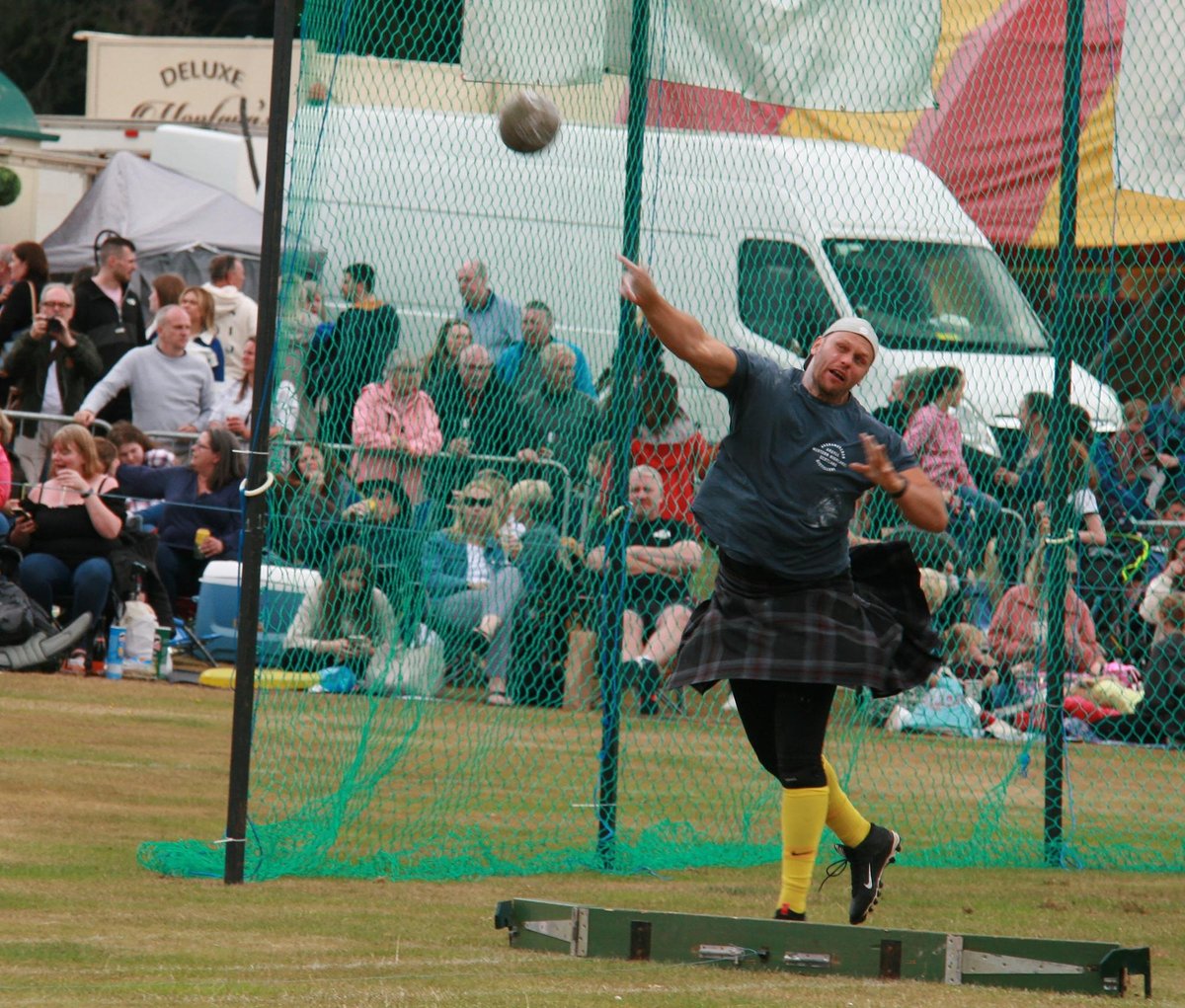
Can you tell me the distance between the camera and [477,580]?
764 centimetres

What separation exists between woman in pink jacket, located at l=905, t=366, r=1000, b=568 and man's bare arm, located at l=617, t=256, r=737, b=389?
269 centimetres

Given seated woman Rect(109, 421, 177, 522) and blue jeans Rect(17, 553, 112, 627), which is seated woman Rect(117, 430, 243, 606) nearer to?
seated woman Rect(109, 421, 177, 522)

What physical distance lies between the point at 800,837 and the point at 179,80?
1688 cm

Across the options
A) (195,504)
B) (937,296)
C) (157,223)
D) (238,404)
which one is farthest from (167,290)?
(937,296)

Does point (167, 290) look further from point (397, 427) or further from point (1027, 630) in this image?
point (1027, 630)

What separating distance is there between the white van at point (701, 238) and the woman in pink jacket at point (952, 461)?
4.1 inches

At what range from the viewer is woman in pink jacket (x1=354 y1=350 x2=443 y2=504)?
7.21 meters

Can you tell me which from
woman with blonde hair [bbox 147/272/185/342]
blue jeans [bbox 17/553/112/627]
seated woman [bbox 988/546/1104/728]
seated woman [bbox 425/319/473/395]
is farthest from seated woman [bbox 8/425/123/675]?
seated woman [bbox 988/546/1104/728]

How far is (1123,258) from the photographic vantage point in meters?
8.33

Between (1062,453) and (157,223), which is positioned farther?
(157,223)

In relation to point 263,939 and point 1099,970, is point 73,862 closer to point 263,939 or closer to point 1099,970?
point 263,939

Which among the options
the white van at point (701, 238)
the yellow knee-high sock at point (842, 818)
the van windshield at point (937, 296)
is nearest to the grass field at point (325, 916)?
the yellow knee-high sock at point (842, 818)

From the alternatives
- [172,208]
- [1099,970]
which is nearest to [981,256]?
[1099,970]

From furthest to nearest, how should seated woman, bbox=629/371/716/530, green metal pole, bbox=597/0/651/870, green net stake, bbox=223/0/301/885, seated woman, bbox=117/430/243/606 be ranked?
1. seated woman, bbox=117/430/243/606
2. seated woman, bbox=629/371/716/530
3. green metal pole, bbox=597/0/651/870
4. green net stake, bbox=223/0/301/885
